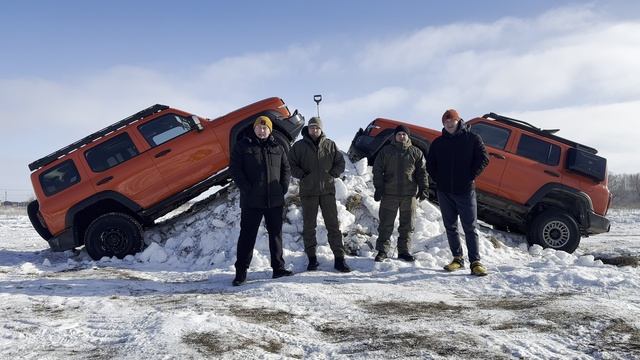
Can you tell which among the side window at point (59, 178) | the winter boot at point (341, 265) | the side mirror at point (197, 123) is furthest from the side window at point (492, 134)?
the side window at point (59, 178)

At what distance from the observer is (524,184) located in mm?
8344

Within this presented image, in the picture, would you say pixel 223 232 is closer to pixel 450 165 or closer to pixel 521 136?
pixel 450 165

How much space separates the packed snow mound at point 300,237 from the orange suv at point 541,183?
0.54m

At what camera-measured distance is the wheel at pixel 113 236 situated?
8031 mm

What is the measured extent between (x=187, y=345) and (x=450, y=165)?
12.7 feet

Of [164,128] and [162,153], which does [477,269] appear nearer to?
[162,153]

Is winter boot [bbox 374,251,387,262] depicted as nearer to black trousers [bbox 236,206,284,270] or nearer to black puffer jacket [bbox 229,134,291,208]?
black trousers [bbox 236,206,284,270]

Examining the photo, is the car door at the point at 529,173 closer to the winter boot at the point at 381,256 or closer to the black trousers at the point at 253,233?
the winter boot at the point at 381,256

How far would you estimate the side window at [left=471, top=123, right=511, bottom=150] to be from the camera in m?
8.61

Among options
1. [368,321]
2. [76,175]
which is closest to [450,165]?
[368,321]

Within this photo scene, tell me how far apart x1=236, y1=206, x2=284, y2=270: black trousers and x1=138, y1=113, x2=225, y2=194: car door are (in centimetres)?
282

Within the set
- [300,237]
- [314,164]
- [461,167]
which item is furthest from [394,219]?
[300,237]

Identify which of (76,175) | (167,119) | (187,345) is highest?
(167,119)

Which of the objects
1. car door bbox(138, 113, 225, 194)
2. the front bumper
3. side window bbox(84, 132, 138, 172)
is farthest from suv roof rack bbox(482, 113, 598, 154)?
the front bumper
